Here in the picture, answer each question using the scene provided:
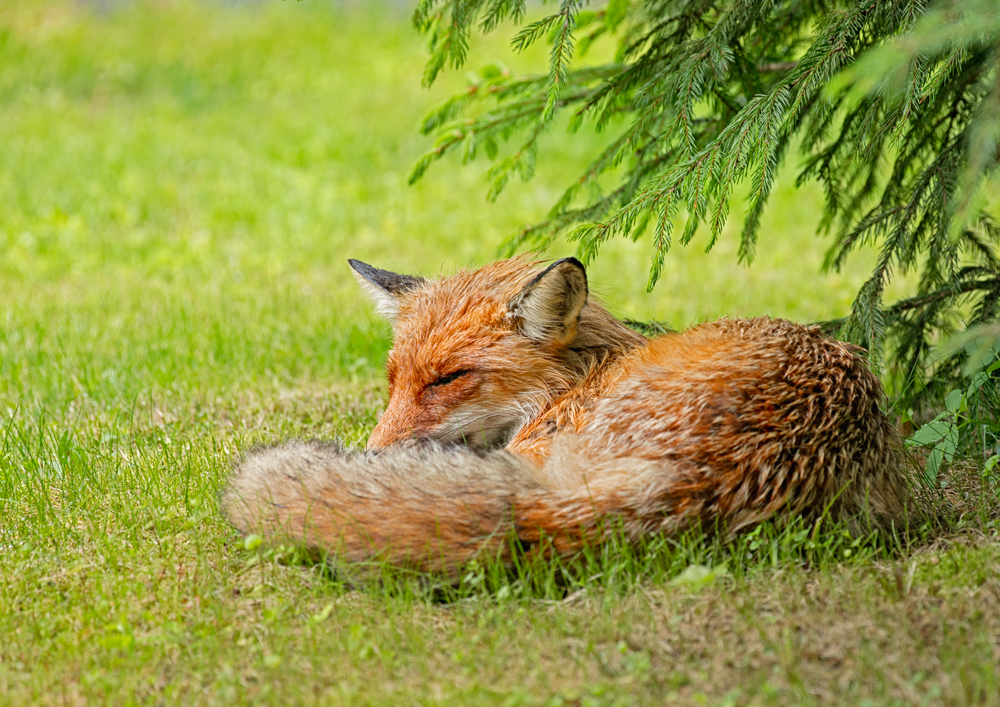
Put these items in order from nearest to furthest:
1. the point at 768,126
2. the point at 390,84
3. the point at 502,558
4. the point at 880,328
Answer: the point at 502,558
the point at 768,126
the point at 880,328
the point at 390,84

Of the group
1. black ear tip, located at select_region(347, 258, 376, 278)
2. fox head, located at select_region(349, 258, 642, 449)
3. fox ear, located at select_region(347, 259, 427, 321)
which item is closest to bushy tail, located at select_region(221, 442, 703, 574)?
fox head, located at select_region(349, 258, 642, 449)

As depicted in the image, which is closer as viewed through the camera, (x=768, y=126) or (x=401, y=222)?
(x=768, y=126)

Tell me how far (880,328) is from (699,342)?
4.51ft

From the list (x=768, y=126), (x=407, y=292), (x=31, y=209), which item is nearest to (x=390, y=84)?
(x=31, y=209)

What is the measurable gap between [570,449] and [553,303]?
89 centimetres

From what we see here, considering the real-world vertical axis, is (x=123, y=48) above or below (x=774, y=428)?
above

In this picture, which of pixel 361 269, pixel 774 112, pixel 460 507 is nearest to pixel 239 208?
pixel 361 269

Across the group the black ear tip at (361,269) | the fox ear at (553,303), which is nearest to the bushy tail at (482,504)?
the fox ear at (553,303)

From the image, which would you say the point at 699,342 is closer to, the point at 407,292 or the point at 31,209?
the point at 407,292

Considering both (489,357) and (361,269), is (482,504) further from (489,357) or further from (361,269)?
(361,269)

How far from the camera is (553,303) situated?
457cm

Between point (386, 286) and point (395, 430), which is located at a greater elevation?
point (386, 286)

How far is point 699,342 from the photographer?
430cm

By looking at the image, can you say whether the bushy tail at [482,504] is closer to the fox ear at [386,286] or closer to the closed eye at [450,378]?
the closed eye at [450,378]
